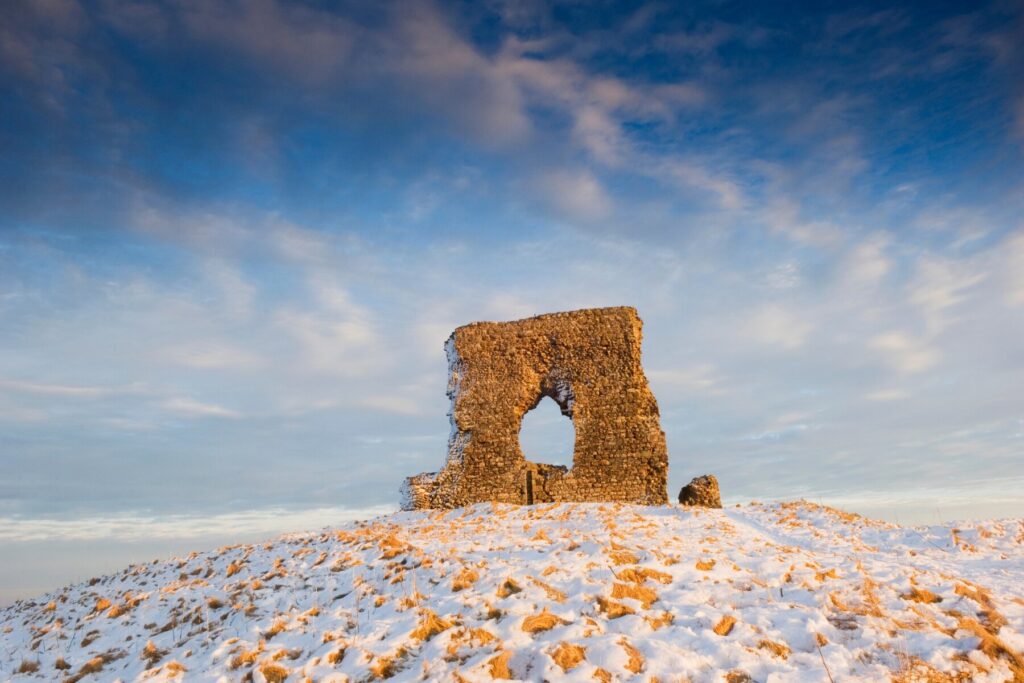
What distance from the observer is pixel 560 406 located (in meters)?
18.5

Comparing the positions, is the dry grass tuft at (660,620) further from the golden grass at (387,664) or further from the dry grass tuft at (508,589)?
the golden grass at (387,664)

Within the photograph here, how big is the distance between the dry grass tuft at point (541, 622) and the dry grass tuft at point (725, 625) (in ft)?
4.40

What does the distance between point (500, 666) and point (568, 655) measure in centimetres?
A: 55

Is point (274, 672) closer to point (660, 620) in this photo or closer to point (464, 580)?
point (464, 580)

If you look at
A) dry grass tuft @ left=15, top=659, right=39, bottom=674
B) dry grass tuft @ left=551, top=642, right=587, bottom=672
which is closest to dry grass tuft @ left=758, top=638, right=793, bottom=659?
dry grass tuft @ left=551, top=642, right=587, bottom=672

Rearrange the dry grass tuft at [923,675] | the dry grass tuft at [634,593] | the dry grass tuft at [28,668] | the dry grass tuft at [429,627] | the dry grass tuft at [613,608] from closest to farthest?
the dry grass tuft at [923,675]
the dry grass tuft at [429,627]
the dry grass tuft at [613,608]
the dry grass tuft at [634,593]
the dry grass tuft at [28,668]

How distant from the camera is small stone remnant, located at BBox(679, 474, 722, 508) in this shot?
17.0m

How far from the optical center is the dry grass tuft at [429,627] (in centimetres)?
611

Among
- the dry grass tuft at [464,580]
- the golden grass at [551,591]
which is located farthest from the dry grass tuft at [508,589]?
the dry grass tuft at [464,580]

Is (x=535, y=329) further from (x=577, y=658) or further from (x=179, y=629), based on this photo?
(x=577, y=658)

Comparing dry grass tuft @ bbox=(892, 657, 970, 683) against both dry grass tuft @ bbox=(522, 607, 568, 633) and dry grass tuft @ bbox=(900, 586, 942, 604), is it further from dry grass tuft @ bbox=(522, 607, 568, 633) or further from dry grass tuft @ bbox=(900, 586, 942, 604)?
dry grass tuft @ bbox=(522, 607, 568, 633)

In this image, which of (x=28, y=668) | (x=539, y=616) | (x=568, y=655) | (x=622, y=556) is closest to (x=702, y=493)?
(x=622, y=556)

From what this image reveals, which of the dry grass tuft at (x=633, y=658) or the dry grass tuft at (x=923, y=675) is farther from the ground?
the dry grass tuft at (x=633, y=658)

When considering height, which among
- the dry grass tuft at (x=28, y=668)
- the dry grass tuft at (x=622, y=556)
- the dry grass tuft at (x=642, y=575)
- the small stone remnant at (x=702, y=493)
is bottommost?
the dry grass tuft at (x=28, y=668)
